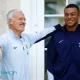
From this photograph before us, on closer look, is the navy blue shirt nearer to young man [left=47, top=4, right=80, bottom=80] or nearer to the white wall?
young man [left=47, top=4, right=80, bottom=80]

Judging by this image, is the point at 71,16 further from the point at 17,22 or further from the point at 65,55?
the point at 17,22

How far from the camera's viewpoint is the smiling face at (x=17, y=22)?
346cm

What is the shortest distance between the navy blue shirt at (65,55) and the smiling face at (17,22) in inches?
21.2

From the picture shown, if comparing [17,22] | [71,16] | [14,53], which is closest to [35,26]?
[71,16]

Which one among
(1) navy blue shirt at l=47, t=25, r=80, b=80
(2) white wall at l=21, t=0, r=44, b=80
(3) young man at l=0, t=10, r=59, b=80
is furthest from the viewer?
(2) white wall at l=21, t=0, r=44, b=80

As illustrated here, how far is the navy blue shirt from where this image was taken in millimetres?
3682

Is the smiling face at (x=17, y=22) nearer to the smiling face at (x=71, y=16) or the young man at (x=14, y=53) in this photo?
the young man at (x=14, y=53)

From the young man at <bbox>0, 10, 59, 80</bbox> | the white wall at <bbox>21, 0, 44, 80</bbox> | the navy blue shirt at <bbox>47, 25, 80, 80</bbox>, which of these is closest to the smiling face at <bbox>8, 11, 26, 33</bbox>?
the young man at <bbox>0, 10, 59, 80</bbox>

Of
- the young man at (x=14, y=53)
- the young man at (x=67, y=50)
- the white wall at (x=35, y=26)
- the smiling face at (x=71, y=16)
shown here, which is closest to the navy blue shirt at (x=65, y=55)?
the young man at (x=67, y=50)

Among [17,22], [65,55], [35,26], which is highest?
[17,22]

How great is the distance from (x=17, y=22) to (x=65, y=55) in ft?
2.30

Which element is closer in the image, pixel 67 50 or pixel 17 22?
pixel 17 22

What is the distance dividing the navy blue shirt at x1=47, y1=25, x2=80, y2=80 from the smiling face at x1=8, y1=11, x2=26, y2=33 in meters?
0.54

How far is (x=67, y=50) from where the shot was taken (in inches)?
146
